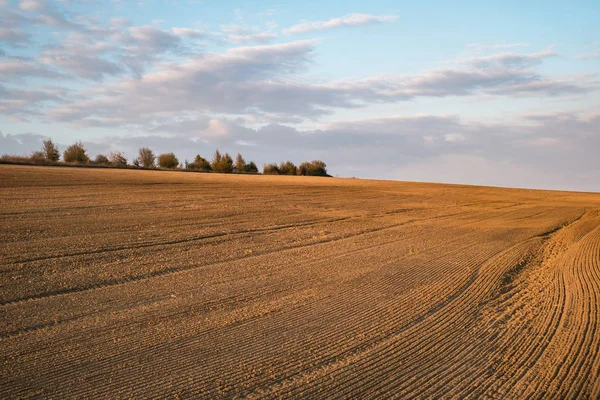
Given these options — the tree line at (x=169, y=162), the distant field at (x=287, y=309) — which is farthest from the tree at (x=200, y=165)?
the distant field at (x=287, y=309)

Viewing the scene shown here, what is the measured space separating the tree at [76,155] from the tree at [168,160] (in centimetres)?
958

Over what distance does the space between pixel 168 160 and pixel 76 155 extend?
11130 mm

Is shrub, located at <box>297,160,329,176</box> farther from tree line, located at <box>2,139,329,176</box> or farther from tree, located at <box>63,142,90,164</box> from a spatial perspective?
tree, located at <box>63,142,90,164</box>

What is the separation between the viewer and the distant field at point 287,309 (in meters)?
5.32

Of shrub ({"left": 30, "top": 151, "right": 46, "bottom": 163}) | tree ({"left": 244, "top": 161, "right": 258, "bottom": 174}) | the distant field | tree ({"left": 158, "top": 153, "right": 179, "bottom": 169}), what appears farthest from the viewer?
tree ({"left": 244, "top": 161, "right": 258, "bottom": 174})

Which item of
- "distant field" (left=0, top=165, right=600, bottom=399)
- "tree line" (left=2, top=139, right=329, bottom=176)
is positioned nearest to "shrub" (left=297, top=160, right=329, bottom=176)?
"tree line" (left=2, top=139, right=329, bottom=176)

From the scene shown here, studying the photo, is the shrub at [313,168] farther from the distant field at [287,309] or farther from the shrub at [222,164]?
the distant field at [287,309]

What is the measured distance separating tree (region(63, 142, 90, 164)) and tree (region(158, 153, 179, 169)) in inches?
377

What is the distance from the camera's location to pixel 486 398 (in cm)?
503

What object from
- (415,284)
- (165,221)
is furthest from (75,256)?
(415,284)

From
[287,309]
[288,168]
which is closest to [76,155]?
[288,168]

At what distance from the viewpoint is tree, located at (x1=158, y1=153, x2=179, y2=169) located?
5414 centimetres

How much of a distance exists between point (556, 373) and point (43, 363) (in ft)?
18.9

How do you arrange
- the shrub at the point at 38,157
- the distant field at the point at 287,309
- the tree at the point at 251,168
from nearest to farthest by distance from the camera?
1. the distant field at the point at 287,309
2. the shrub at the point at 38,157
3. the tree at the point at 251,168
